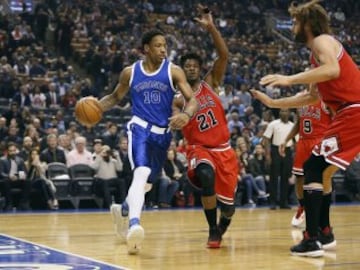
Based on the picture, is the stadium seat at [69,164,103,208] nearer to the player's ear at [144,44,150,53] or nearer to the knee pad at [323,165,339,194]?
Answer: the player's ear at [144,44,150,53]

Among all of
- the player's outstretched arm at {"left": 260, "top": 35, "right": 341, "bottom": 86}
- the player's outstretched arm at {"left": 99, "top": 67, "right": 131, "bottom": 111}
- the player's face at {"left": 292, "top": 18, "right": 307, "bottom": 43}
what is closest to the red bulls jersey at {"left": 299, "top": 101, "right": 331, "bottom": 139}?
the player's outstretched arm at {"left": 99, "top": 67, "right": 131, "bottom": 111}

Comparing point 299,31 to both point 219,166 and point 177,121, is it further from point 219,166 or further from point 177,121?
point 219,166

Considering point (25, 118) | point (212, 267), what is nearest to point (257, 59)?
point (25, 118)

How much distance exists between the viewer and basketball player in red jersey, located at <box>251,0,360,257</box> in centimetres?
628

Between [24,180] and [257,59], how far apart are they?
12.9m

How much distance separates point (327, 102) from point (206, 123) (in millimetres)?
1583

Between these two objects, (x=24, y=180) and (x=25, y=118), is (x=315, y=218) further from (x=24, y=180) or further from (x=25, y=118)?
(x=25, y=118)

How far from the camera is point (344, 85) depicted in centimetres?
636

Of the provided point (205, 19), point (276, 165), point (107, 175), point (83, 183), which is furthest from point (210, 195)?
point (83, 183)

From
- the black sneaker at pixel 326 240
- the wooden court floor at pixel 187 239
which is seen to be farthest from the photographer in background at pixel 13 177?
the black sneaker at pixel 326 240

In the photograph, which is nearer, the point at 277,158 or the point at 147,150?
the point at 147,150

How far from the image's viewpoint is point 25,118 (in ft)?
52.1

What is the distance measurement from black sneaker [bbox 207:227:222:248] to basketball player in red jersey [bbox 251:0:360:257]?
1.00 m

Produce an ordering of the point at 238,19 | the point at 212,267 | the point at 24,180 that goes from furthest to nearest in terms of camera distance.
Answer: the point at 238,19 < the point at 24,180 < the point at 212,267
